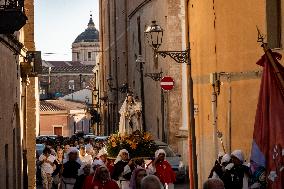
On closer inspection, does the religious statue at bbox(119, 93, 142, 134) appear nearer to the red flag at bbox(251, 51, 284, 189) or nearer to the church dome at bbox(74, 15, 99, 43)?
the red flag at bbox(251, 51, 284, 189)

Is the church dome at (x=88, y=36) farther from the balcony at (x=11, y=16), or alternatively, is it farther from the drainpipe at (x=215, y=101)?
the balcony at (x=11, y=16)

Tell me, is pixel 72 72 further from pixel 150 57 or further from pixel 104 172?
pixel 104 172

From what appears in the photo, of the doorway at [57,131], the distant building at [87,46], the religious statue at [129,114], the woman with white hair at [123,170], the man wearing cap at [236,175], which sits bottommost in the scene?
the doorway at [57,131]

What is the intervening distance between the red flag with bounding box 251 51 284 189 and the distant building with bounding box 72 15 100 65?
113581mm

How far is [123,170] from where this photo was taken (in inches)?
664

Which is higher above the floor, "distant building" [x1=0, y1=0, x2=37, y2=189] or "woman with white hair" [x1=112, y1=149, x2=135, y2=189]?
"distant building" [x1=0, y1=0, x2=37, y2=189]

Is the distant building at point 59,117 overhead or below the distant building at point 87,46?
below

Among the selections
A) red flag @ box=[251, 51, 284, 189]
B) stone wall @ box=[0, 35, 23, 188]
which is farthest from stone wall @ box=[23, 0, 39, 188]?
red flag @ box=[251, 51, 284, 189]

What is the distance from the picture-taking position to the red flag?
968cm

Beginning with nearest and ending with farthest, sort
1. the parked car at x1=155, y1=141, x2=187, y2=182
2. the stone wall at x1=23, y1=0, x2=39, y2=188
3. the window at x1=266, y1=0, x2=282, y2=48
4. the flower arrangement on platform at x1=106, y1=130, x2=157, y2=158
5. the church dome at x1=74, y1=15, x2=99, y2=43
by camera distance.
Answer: the window at x1=266, y1=0, x2=282, y2=48
the flower arrangement on platform at x1=106, y1=130, x2=157, y2=158
the stone wall at x1=23, y1=0, x2=39, y2=188
the parked car at x1=155, y1=141, x2=187, y2=182
the church dome at x1=74, y1=15, x2=99, y2=43

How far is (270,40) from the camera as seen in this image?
13523mm

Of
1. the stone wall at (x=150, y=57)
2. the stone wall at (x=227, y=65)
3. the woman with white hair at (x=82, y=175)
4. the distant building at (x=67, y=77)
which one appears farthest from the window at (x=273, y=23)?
the distant building at (x=67, y=77)

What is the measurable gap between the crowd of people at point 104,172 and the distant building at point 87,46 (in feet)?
328

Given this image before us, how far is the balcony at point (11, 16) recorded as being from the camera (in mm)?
12055
